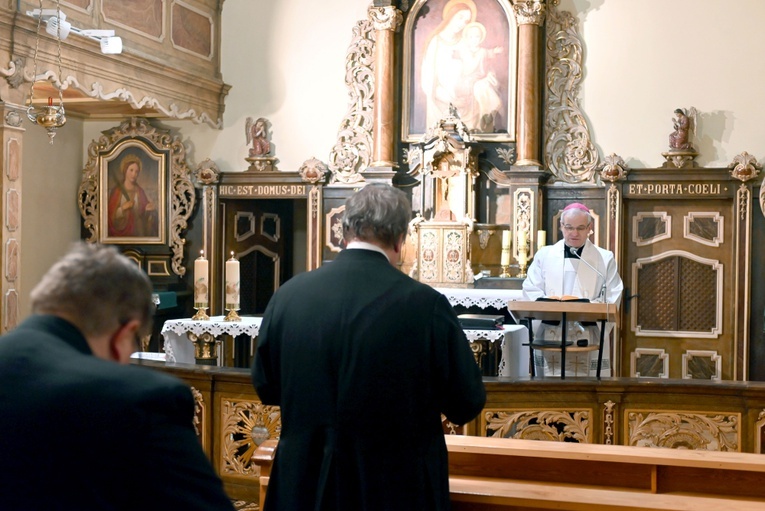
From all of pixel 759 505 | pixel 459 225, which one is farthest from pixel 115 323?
pixel 459 225

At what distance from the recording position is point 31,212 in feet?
40.9

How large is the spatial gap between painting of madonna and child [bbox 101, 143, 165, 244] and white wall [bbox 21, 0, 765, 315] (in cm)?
52

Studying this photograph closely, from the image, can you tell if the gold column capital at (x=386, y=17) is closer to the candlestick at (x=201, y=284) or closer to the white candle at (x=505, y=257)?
the white candle at (x=505, y=257)

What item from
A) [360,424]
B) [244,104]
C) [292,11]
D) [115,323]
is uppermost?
[292,11]

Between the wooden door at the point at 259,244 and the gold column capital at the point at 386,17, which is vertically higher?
the gold column capital at the point at 386,17

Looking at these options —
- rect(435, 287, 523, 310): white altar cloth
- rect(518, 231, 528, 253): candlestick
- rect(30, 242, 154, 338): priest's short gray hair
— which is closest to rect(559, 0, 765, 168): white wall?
rect(518, 231, 528, 253): candlestick

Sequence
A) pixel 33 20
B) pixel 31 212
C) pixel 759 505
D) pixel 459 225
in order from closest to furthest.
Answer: pixel 759 505 → pixel 33 20 → pixel 459 225 → pixel 31 212

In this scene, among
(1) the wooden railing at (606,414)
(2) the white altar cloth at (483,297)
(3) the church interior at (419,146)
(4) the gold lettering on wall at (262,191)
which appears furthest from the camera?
(4) the gold lettering on wall at (262,191)

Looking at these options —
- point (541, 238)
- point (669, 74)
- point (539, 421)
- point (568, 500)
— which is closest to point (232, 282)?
point (539, 421)

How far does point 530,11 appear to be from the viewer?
37.7 ft

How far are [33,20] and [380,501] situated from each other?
796 cm

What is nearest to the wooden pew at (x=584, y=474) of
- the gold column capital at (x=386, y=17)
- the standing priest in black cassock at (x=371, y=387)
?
the standing priest in black cassock at (x=371, y=387)

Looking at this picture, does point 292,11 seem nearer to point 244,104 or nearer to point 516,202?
point 244,104

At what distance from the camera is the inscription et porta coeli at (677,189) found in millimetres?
11055
